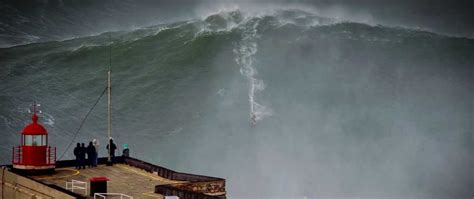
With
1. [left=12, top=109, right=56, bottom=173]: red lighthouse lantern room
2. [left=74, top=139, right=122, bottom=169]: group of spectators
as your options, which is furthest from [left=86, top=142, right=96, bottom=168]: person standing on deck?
[left=12, top=109, right=56, bottom=173]: red lighthouse lantern room

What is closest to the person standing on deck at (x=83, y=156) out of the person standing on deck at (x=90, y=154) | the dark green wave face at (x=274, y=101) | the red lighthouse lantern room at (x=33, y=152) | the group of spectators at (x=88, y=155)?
the group of spectators at (x=88, y=155)

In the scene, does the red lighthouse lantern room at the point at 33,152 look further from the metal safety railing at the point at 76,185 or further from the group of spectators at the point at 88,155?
the metal safety railing at the point at 76,185

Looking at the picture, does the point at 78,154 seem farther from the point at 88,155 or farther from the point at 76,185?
the point at 76,185

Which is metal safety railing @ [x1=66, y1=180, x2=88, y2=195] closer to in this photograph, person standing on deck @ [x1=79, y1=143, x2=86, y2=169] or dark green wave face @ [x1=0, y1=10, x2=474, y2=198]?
person standing on deck @ [x1=79, y1=143, x2=86, y2=169]

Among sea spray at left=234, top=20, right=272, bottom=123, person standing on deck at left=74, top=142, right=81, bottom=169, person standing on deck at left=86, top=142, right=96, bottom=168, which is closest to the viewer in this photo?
person standing on deck at left=74, top=142, right=81, bottom=169

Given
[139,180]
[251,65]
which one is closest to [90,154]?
[139,180]

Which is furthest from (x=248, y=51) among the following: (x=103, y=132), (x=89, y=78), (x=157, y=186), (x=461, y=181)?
(x=157, y=186)

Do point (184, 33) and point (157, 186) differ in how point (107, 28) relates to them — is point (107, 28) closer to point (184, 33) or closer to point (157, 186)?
point (184, 33)
